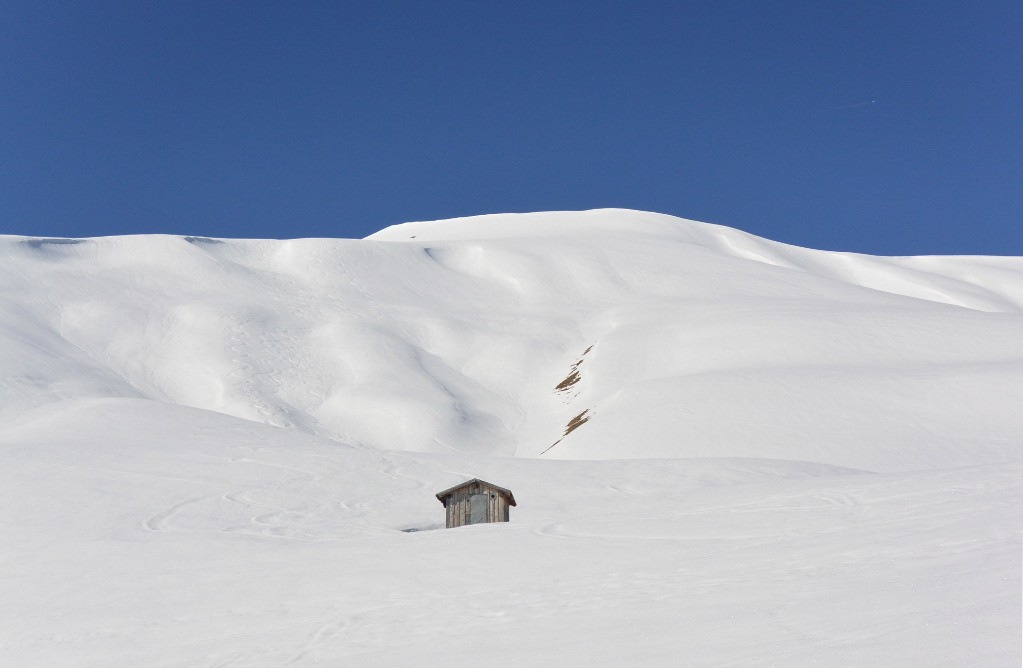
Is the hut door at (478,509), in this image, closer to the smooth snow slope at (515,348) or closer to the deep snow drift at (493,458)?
the deep snow drift at (493,458)

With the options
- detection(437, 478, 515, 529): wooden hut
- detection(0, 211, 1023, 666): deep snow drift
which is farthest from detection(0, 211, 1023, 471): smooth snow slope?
detection(437, 478, 515, 529): wooden hut

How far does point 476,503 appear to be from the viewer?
18.0 metres

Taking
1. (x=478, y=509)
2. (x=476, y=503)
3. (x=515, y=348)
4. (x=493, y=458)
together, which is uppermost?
(x=515, y=348)

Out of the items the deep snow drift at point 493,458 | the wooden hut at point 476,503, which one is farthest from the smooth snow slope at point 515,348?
the wooden hut at point 476,503

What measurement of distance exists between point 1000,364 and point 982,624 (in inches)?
1197

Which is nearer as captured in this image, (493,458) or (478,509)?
(478,509)

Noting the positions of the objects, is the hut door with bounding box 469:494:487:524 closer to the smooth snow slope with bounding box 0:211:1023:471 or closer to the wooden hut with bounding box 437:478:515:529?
the wooden hut with bounding box 437:478:515:529

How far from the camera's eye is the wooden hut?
17812 mm

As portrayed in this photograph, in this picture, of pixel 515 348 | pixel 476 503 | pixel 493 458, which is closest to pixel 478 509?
pixel 476 503

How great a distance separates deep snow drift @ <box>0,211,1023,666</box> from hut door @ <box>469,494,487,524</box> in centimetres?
137

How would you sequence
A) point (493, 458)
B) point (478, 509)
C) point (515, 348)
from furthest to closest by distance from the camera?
point (515, 348) < point (493, 458) < point (478, 509)

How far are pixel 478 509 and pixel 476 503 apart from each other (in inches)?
5.2

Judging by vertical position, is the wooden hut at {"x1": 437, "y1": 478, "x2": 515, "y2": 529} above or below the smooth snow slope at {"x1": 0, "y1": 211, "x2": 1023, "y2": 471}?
below

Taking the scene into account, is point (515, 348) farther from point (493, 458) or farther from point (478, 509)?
point (478, 509)
